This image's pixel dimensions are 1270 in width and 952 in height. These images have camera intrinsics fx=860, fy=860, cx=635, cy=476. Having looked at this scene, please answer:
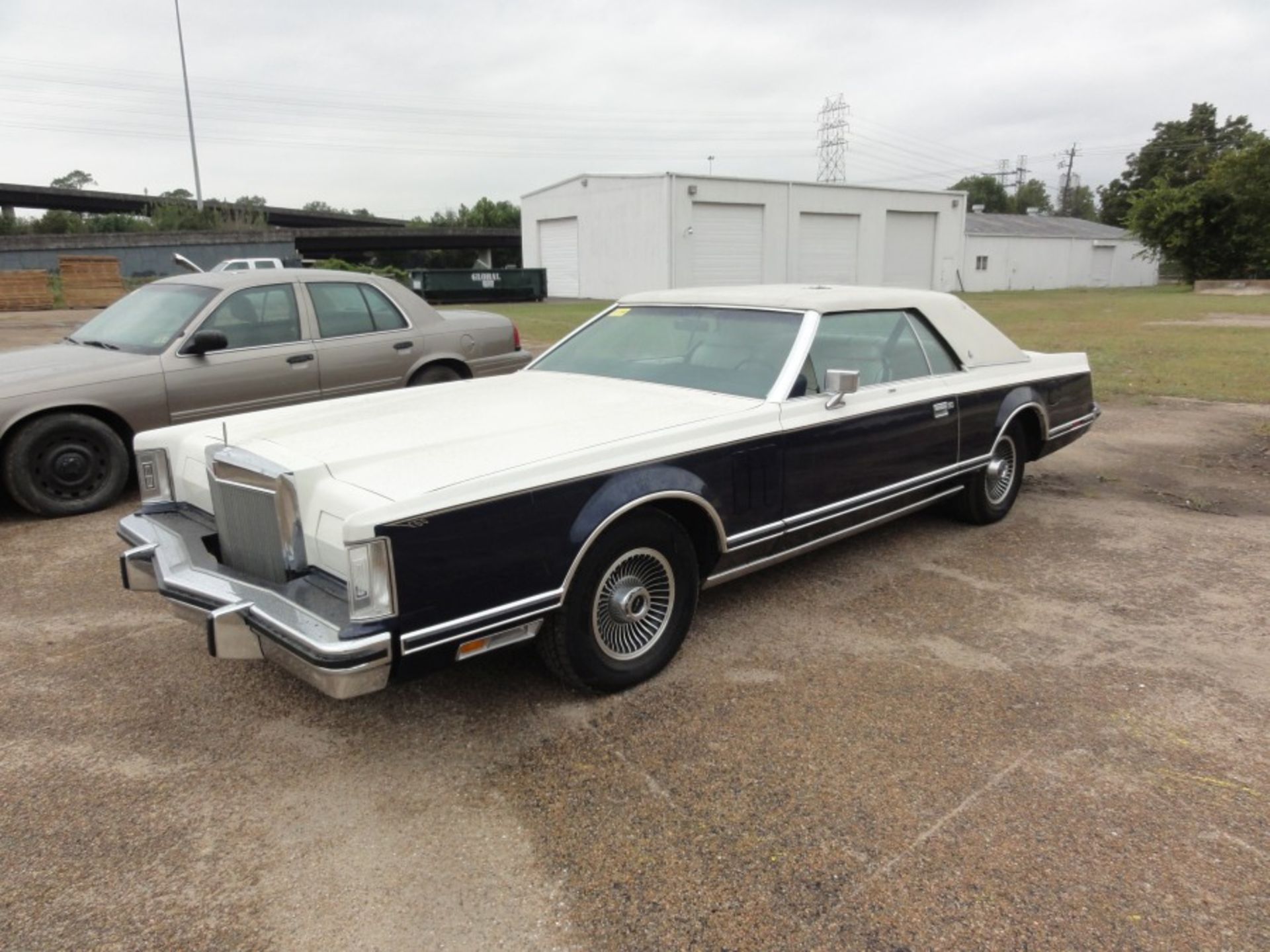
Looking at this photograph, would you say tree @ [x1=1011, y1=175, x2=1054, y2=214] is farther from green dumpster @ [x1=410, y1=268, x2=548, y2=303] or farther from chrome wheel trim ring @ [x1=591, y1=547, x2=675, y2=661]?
chrome wheel trim ring @ [x1=591, y1=547, x2=675, y2=661]

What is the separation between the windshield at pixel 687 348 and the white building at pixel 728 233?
1048 inches

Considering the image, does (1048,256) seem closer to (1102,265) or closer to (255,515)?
(1102,265)

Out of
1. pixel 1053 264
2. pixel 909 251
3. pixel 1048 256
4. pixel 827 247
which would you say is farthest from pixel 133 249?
pixel 1053 264

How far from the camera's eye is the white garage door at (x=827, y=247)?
3438 cm

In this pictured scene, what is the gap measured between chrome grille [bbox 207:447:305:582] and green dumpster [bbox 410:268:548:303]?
26393 millimetres

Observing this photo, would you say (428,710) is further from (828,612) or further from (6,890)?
(828,612)

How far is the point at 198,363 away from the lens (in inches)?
236

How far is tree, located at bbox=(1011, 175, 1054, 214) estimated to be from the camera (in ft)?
344

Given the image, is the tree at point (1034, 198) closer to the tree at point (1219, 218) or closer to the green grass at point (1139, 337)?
the tree at point (1219, 218)

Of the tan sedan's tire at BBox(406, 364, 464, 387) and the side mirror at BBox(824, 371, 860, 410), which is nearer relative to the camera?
the side mirror at BBox(824, 371, 860, 410)

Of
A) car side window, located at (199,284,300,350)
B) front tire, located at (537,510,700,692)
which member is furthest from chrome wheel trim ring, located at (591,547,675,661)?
car side window, located at (199,284,300,350)

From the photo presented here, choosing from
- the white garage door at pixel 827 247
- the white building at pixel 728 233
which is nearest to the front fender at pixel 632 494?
the white building at pixel 728 233

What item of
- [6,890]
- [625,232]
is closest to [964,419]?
[6,890]

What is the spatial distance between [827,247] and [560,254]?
36.8 feet
